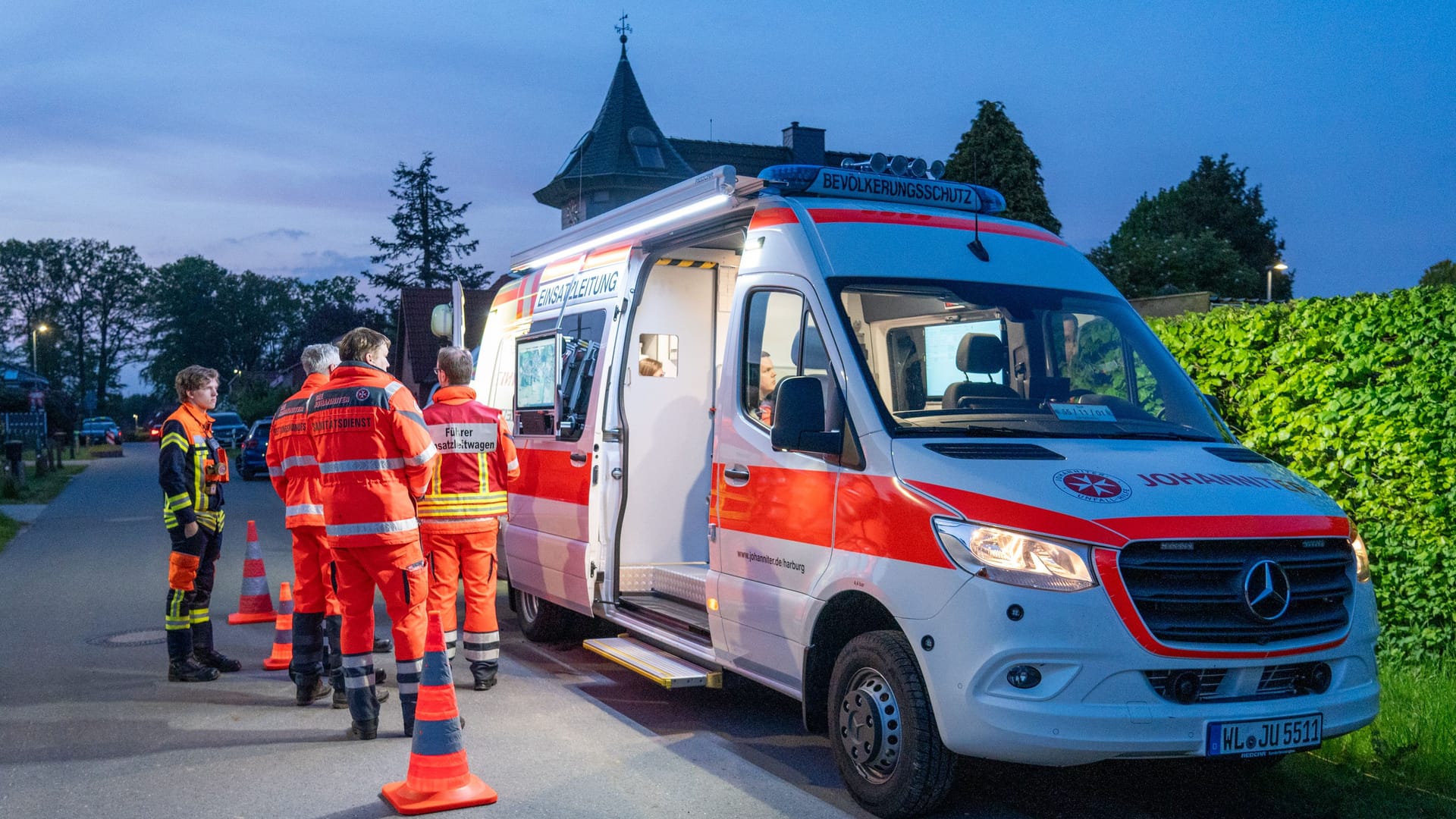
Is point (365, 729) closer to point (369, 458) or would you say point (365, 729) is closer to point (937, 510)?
point (369, 458)

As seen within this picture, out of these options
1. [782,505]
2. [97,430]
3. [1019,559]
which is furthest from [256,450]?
[97,430]

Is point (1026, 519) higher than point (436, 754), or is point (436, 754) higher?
point (1026, 519)

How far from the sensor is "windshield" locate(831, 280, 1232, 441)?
5324 millimetres

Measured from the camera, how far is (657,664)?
6660 millimetres

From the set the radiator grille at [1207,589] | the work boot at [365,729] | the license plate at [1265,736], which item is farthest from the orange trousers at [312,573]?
the license plate at [1265,736]

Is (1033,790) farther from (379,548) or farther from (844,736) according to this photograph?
(379,548)

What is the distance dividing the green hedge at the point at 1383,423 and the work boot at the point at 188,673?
6.62 m

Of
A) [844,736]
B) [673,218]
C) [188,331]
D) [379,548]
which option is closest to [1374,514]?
[844,736]

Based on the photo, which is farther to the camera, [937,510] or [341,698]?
[341,698]

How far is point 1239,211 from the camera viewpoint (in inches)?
2662

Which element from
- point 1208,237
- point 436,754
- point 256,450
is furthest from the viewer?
point 1208,237

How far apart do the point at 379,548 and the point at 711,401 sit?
272cm

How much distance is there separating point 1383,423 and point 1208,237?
4602 centimetres

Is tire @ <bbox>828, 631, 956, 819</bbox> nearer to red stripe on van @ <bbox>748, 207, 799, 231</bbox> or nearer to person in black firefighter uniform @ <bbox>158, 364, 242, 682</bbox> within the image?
red stripe on van @ <bbox>748, 207, 799, 231</bbox>
